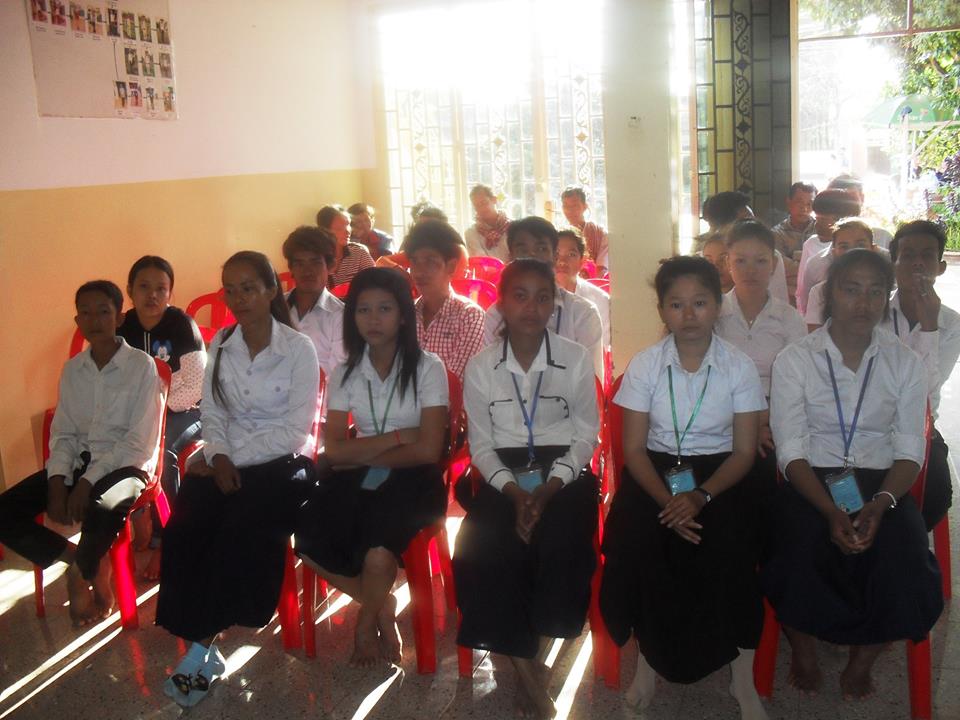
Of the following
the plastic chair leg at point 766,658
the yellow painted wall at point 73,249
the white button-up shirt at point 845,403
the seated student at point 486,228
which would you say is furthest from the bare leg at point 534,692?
the seated student at point 486,228

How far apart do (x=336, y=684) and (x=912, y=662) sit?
156 centimetres

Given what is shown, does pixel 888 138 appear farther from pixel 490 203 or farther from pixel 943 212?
pixel 490 203

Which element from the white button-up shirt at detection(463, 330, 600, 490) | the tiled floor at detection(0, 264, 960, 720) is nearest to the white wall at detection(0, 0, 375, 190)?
the tiled floor at detection(0, 264, 960, 720)

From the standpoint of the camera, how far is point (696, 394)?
266cm

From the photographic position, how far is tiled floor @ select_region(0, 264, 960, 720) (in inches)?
97.7

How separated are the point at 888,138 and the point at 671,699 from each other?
458 inches

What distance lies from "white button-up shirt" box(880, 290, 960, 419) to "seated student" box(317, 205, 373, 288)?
3344 mm

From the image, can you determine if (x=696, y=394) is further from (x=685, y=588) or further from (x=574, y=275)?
(x=574, y=275)

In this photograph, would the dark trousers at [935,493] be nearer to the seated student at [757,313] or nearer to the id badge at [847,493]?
the id badge at [847,493]

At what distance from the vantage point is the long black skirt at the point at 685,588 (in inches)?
90.8

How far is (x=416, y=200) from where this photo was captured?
804cm

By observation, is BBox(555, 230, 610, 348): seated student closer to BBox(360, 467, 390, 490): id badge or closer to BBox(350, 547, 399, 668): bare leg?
BBox(360, 467, 390, 490): id badge

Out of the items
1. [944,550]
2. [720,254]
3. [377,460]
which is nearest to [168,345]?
[377,460]

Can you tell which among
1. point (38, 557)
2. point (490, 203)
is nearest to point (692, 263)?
point (38, 557)
